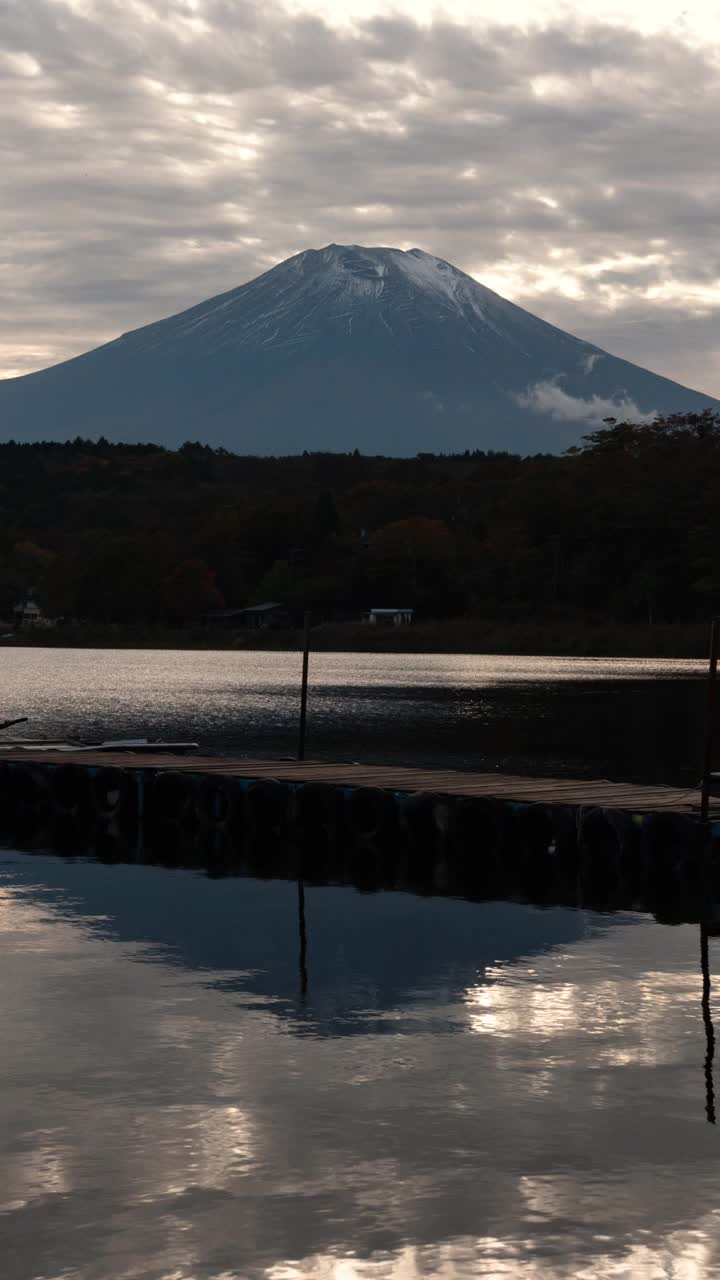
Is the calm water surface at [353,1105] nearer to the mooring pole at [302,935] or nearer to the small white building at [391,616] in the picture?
the mooring pole at [302,935]

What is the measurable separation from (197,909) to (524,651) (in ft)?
513

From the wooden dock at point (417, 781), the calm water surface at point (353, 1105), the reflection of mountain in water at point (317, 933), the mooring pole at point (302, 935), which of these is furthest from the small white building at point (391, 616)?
the calm water surface at point (353, 1105)

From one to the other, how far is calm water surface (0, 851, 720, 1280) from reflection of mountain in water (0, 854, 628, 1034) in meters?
0.09

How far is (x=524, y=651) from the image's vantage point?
182 m

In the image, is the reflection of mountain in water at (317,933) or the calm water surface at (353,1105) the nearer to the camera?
the calm water surface at (353,1105)

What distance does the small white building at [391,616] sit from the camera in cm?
19338

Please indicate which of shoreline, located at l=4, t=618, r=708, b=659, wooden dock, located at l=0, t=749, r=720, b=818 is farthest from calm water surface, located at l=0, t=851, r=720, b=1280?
shoreline, located at l=4, t=618, r=708, b=659

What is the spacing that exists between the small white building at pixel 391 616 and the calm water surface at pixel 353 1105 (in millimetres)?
168070

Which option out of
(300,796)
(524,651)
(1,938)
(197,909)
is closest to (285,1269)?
(1,938)

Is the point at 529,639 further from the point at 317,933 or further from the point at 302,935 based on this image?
the point at 302,935

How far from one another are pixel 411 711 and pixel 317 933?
59793 mm

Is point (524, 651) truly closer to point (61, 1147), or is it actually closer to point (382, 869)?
point (382, 869)

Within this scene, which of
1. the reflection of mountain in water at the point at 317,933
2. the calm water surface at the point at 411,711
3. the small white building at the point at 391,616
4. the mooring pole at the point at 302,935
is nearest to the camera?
the reflection of mountain in water at the point at 317,933

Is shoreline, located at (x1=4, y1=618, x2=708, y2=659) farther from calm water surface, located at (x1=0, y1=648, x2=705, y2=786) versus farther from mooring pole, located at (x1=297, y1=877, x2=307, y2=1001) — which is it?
mooring pole, located at (x1=297, y1=877, x2=307, y2=1001)
